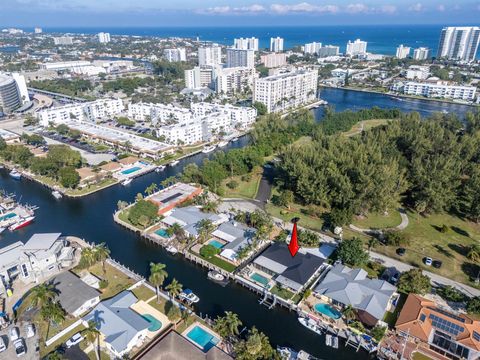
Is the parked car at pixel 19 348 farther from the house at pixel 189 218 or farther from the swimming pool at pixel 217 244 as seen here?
the swimming pool at pixel 217 244

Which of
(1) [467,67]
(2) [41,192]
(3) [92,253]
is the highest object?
(1) [467,67]

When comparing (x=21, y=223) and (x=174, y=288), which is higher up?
(x=174, y=288)

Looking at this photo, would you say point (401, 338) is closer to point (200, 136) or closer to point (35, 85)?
point (200, 136)

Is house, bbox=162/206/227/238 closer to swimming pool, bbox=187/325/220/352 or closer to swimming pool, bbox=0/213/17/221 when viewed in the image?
swimming pool, bbox=187/325/220/352

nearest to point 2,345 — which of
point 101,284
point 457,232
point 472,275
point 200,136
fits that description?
point 101,284

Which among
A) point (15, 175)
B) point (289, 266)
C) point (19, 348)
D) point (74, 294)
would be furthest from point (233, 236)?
point (15, 175)

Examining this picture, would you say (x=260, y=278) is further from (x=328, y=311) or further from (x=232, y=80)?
(x=232, y=80)
